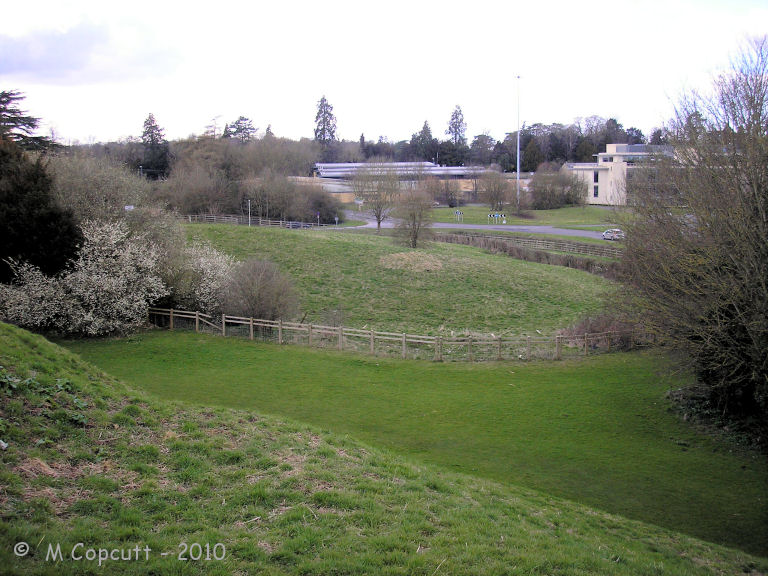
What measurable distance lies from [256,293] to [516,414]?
1430 cm

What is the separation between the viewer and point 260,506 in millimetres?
7699

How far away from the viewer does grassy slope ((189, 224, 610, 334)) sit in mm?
32656

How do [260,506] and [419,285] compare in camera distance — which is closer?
[260,506]

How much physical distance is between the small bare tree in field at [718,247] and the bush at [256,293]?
51.6ft

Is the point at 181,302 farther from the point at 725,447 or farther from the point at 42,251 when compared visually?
the point at 725,447

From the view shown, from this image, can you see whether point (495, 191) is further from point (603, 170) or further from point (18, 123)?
point (18, 123)

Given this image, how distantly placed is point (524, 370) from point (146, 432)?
1399 cm

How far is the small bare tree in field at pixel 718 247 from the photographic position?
13047mm

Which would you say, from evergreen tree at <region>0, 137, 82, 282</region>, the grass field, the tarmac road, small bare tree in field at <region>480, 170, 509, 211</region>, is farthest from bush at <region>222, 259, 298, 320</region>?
small bare tree in field at <region>480, 170, 509, 211</region>

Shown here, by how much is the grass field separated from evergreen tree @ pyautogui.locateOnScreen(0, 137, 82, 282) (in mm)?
50465

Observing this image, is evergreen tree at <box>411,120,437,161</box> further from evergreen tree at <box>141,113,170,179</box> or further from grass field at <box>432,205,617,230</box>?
evergreen tree at <box>141,113,170,179</box>

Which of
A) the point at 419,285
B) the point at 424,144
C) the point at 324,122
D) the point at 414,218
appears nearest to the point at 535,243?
the point at 414,218

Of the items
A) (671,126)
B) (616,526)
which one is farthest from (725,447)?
(671,126)

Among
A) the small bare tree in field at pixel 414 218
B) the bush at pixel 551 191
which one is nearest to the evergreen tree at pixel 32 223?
the small bare tree in field at pixel 414 218
